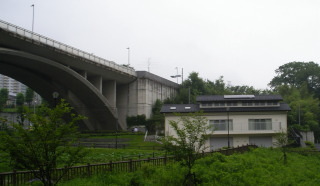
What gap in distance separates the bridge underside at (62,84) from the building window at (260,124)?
856 inches

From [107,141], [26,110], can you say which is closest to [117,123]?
[107,141]

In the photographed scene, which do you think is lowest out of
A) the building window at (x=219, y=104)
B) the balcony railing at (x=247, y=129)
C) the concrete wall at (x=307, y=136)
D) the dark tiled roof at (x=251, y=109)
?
the concrete wall at (x=307, y=136)

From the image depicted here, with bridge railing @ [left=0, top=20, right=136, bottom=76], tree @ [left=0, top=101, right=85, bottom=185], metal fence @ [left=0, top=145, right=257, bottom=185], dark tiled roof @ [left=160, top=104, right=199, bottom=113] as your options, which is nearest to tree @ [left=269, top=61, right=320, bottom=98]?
dark tiled roof @ [left=160, top=104, right=199, bottom=113]

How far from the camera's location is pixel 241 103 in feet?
149

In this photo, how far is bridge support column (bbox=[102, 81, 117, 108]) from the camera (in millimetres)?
59344

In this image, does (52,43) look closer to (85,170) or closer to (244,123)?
(244,123)

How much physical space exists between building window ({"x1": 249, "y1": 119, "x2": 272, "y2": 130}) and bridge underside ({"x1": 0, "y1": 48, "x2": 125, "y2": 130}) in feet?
71.4

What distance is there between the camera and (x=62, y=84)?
54.3m

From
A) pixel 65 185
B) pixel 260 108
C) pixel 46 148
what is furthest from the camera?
pixel 260 108

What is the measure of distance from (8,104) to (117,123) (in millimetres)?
82837

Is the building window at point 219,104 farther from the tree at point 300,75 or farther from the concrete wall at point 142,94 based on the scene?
the tree at point 300,75

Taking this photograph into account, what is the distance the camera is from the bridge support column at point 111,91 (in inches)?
2336

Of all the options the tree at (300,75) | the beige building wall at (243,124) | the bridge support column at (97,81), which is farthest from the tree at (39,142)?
the tree at (300,75)

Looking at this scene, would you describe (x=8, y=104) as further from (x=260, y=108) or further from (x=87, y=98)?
(x=260, y=108)
